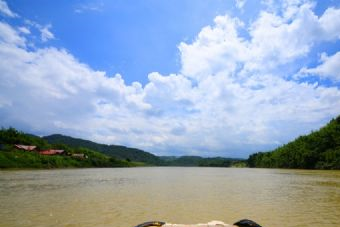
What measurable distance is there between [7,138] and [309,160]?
7701 cm

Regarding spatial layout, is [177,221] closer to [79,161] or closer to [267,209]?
[267,209]

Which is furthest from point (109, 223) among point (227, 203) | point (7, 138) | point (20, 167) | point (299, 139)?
point (299, 139)

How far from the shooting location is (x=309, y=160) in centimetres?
8338

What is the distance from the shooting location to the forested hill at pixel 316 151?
74.1 meters

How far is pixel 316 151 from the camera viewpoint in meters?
80.2

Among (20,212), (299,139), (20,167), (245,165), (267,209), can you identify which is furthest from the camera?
(245,165)

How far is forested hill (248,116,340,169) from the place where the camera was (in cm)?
7412

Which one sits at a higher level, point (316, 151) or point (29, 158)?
point (316, 151)

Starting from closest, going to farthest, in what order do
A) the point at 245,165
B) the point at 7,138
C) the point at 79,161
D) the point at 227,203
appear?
the point at 227,203
the point at 7,138
the point at 79,161
the point at 245,165

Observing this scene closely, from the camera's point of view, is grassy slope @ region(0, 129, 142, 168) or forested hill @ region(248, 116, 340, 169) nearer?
grassy slope @ region(0, 129, 142, 168)

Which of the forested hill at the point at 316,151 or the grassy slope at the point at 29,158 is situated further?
the forested hill at the point at 316,151

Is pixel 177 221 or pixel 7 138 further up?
pixel 7 138

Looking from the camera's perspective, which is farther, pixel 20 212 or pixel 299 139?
pixel 299 139

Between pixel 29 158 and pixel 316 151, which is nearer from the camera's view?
pixel 29 158
